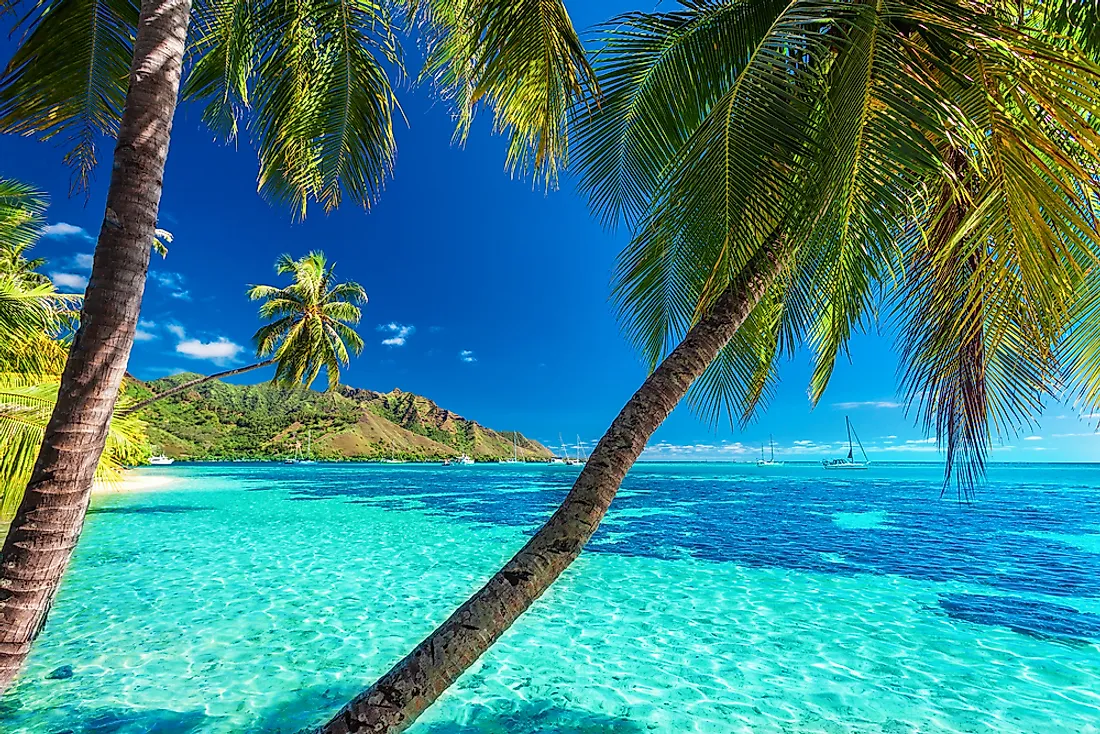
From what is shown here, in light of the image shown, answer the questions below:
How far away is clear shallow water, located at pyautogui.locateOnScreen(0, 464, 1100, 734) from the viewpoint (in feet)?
13.9

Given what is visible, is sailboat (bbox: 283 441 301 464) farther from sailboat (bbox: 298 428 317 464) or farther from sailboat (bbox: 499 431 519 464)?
sailboat (bbox: 499 431 519 464)

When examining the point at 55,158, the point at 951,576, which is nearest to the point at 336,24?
the point at 55,158

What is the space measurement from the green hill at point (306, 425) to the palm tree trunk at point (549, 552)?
178ft

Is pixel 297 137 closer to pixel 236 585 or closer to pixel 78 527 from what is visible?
pixel 78 527

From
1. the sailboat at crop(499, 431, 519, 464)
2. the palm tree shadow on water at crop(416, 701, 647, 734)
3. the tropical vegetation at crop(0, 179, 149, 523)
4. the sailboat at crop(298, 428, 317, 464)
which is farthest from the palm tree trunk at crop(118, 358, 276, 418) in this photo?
the sailboat at crop(499, 431, 519, 464)

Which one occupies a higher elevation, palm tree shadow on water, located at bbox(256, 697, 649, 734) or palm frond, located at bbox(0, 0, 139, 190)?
palm frond, located at bbox(0, 0, 139, 190)

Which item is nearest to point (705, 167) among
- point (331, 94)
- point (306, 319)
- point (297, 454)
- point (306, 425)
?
point (331, 94)

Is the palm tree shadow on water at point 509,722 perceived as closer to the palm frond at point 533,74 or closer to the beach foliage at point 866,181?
the beach foliage at point 866,181

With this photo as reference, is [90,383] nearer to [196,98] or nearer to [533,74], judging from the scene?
[533,74]

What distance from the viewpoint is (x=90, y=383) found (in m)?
1.64

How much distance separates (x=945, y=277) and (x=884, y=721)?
3708mm

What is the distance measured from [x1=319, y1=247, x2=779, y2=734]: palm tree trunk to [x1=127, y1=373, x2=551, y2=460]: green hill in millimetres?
54142

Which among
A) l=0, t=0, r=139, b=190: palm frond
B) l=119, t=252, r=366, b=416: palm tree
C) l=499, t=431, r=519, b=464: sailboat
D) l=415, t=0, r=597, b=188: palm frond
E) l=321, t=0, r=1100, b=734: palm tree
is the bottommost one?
l=499, t=431, r=519, b=464: sailboat

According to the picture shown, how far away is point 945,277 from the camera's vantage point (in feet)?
9.29
